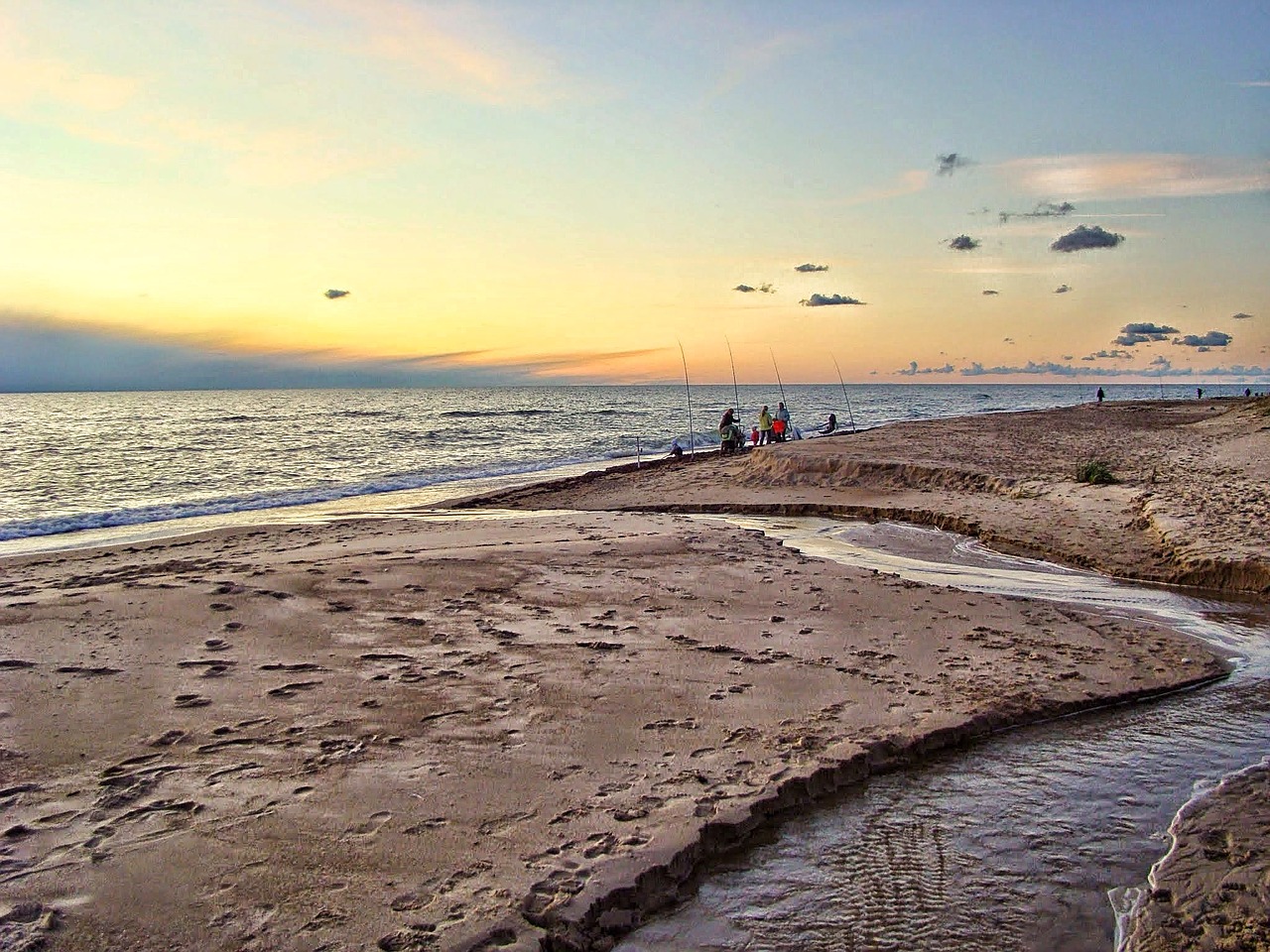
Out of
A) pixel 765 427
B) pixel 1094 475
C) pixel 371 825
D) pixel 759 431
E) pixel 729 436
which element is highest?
pixel 765 427

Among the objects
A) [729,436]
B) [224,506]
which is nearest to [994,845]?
[224,506]

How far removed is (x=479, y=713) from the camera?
215 inches

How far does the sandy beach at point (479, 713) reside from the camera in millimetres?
3592

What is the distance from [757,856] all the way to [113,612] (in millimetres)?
6719

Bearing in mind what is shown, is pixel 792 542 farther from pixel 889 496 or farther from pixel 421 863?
pixel 421 863

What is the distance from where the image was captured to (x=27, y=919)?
3297 millimetres

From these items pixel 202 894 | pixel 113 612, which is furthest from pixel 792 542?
pixel 202 894

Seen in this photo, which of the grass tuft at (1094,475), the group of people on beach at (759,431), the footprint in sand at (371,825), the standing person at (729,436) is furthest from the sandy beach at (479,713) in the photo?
the group of people on beach at (759,431)

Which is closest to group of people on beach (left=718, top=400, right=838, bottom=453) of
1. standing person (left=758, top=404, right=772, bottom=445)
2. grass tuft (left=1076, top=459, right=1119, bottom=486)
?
standing person (left=758, top=404, right=772, bottom=445)

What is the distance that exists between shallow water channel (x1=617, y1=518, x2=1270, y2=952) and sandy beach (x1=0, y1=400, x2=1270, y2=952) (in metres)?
0.20

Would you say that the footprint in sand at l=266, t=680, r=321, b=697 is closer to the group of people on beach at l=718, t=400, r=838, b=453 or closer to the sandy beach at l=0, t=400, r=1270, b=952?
the sandy beach at l=0, t=400, r=1270, b=952

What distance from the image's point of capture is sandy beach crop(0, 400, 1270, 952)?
359 cm

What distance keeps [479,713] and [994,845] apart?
3.28 metres

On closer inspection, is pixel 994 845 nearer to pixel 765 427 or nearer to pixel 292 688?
pixel 292 688
